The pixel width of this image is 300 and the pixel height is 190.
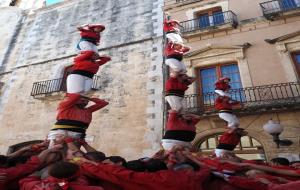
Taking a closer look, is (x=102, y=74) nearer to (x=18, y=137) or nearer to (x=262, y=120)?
(x=18, y=137)

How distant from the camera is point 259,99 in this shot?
9.27m

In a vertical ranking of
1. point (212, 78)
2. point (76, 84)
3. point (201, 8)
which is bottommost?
point (76, 84)

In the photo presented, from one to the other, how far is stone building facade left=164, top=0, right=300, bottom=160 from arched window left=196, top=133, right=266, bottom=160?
3cm

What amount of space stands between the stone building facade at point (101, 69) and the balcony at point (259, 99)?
51.9 inches

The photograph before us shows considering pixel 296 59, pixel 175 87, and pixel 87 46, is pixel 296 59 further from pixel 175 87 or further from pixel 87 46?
pixel 87 46

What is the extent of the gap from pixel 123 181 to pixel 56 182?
2.55 ft

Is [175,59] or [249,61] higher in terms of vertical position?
[249,61]

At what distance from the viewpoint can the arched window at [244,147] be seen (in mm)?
8855

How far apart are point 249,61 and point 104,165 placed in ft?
27.2

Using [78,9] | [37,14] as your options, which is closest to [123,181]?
[78,9]

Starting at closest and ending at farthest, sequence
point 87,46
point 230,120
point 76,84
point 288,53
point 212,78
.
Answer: point 76,84, point 87,46, point 230,120, point 288,53, point 212,78

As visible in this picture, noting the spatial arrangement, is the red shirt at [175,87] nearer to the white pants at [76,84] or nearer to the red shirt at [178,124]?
the red shirt at [178,124]

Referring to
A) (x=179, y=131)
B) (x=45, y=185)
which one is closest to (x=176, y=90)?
(x=179, y=131)

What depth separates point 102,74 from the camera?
474 inches
